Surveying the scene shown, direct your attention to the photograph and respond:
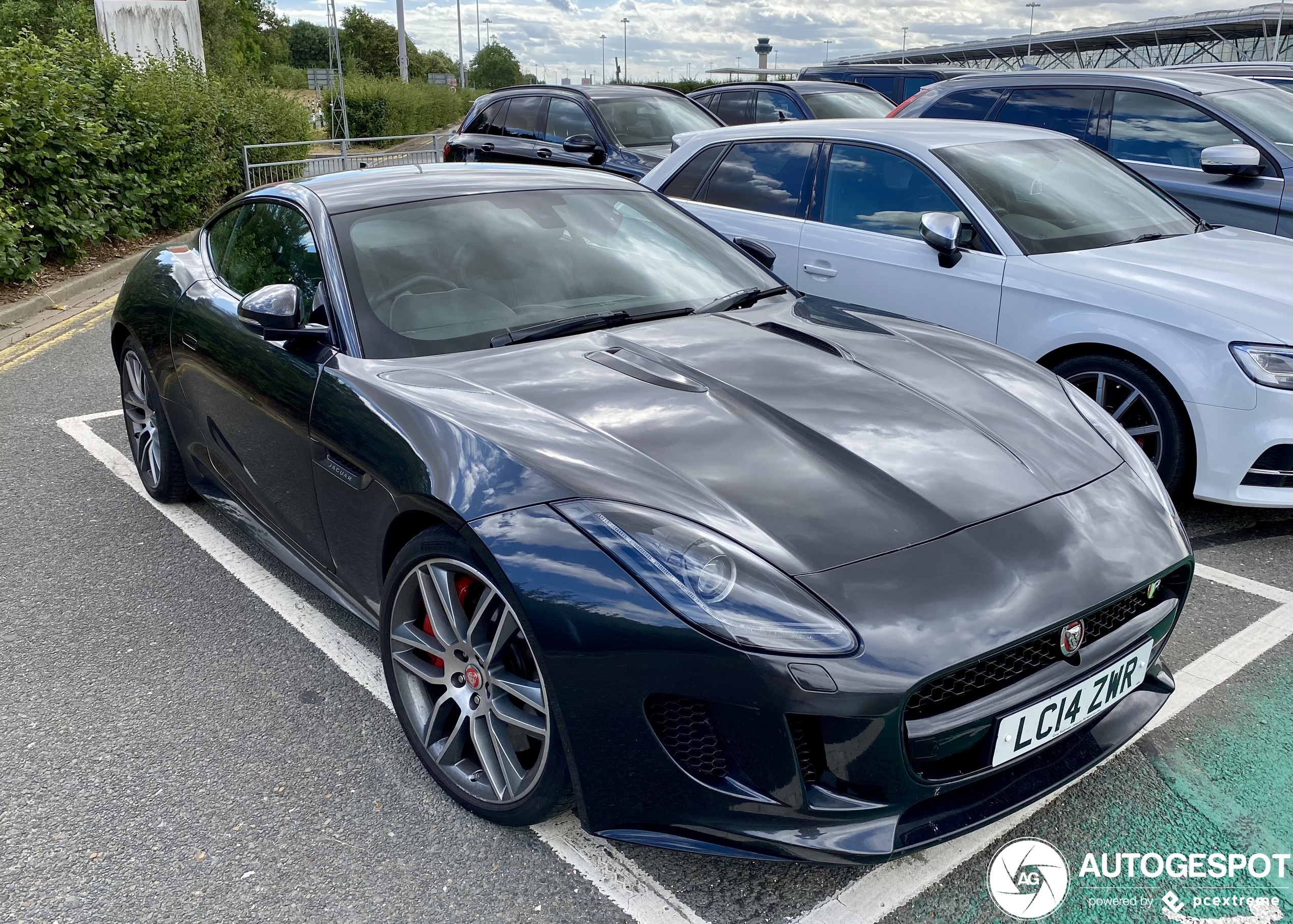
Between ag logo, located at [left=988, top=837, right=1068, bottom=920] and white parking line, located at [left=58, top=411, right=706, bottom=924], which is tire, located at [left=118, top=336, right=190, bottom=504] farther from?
ag logo, located at [left=988, top=837, right=1068, bottom=920]

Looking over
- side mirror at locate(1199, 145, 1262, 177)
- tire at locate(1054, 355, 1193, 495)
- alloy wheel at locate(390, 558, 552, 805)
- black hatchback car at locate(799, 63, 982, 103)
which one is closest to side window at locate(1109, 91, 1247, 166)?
side mirror at locate(1199, 145, 1262, 177)

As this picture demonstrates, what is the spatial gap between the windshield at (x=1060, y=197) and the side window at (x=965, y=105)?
7.10 feet

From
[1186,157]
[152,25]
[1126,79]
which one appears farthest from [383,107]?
[1186,157]

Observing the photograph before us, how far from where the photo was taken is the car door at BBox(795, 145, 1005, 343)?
4680 millimetres

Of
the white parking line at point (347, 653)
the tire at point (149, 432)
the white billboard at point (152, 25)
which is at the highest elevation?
the white billboard at point (152, 25)

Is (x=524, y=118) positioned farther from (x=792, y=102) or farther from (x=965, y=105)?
(x=965, y=105)

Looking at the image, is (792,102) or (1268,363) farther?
(792,102)

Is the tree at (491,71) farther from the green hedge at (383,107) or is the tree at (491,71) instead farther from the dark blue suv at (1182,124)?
the dark blue suv at (1182,124)

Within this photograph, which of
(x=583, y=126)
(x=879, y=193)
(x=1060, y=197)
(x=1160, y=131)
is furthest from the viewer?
(x=583, y=126)

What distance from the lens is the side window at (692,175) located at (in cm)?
613

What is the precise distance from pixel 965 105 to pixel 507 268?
17.8 feet

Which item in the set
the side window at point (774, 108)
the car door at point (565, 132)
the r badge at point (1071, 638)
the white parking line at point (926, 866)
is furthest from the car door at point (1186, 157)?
the side window at point (774, 108)

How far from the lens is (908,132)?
5.27 meters

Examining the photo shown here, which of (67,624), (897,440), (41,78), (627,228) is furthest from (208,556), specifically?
(41,78)
